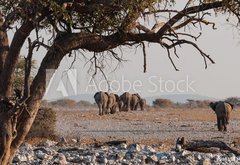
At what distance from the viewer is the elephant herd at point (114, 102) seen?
45.8 m

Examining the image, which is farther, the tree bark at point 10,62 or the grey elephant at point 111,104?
the grey elephant at point 111,104

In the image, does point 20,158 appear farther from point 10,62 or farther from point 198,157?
point 198,157

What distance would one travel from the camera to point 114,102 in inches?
1882

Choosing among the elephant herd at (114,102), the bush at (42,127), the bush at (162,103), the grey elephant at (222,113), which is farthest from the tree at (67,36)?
the bush at (162,103)

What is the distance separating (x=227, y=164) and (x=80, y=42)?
4.60 m

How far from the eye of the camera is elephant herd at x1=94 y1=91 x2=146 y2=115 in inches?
1803

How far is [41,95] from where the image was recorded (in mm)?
10812

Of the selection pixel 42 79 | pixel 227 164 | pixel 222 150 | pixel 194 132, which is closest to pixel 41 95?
pixel 42 79

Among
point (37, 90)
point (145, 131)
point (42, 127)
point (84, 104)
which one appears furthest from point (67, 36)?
point (84, 104)

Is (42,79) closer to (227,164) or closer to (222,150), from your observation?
(227,164)

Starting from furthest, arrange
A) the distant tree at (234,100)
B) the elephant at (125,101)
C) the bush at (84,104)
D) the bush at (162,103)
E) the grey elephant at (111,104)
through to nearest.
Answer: the bush at (84,104) → the bush at (162,103) → the distant tree at (234,100) → the elephant at (125,101) → the grey elephant at (111,104)

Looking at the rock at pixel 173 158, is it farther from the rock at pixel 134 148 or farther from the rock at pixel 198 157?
the rock at pixel 134 148

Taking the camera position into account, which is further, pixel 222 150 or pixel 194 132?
pixel 194 132

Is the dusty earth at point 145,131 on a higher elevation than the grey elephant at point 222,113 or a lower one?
lower
